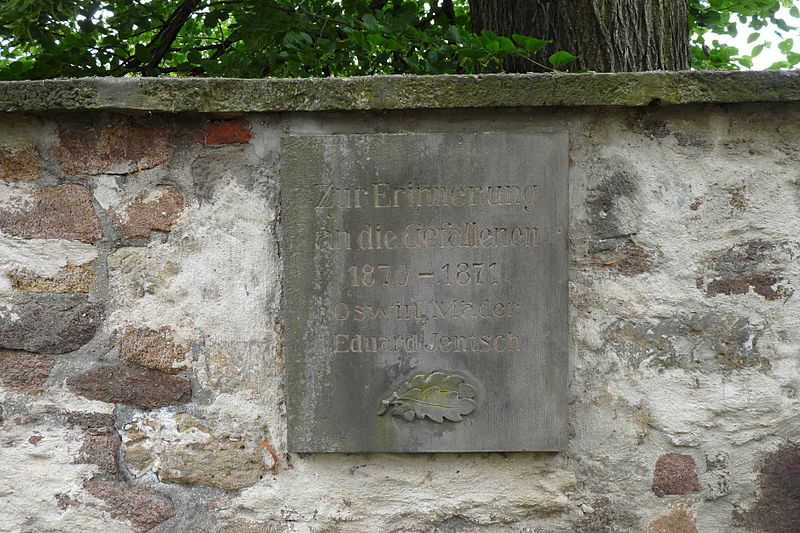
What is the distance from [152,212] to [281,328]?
0.46 meters

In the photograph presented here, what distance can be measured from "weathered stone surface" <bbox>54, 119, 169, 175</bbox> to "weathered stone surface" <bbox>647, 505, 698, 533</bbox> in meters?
1.62

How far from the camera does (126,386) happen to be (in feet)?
6.37

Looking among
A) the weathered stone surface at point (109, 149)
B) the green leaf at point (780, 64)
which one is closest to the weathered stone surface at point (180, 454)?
the weathered stone surface at point (109, 149)

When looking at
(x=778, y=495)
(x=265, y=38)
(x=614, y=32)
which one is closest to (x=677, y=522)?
(x=778, y=495)

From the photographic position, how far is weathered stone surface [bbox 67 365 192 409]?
1940 mm

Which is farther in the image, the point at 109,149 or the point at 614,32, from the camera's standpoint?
the point at 614,32

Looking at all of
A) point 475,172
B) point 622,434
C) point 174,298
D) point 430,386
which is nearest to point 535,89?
point 475,172

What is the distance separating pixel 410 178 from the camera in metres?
1.87

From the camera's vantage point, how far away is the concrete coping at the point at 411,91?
1844 mm

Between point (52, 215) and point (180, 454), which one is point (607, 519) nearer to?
point (180, 454)

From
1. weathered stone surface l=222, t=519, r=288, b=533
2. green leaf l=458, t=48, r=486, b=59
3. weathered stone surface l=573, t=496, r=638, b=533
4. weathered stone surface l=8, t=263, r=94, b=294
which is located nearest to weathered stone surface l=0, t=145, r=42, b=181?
weathered stone surface l=8, t=263, r=94, b=294

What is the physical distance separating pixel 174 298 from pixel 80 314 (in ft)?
0.81

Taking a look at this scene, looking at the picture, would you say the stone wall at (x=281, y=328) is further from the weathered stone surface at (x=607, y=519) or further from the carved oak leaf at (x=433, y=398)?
the carved oak leaf at (x=433, y=398)

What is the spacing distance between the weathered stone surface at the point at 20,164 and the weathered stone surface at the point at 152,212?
26 cm
